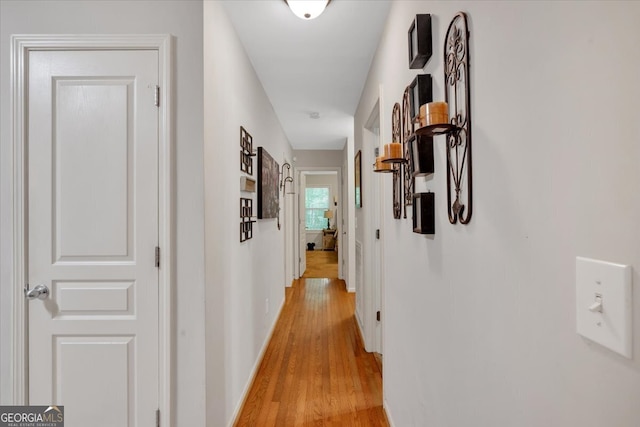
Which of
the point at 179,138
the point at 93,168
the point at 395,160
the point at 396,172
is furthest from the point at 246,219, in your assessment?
the point at 395,160

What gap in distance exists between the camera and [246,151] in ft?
7.68

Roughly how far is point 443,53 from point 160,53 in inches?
52.5

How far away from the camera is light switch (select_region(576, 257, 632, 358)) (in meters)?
0.42

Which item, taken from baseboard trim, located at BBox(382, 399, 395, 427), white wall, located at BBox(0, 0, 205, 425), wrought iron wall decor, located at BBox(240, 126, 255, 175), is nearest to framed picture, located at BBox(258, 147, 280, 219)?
wrought iron wall decor, located at BBox(240, 126, 255, 175)

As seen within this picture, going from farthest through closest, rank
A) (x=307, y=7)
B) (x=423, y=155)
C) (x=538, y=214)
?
(x=307, y=7) < (x=423, y=155) < (x=538, y=214)

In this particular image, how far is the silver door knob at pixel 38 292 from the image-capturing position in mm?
1552

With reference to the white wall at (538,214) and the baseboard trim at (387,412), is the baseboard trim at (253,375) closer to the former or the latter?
the baseboard trim at (387,412)

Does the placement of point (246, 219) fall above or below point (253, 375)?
above

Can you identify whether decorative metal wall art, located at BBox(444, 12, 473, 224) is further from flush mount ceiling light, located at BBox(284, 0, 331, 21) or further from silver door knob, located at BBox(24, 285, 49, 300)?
silver door knob, located at BBox(24, 285, 49, 300)

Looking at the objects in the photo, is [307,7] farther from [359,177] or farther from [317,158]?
[317,158]

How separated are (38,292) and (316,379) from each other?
6.13 ft

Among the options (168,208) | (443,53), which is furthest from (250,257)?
(443,53)

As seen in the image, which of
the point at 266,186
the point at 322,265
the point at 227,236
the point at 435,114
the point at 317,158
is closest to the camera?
the point at 435,114

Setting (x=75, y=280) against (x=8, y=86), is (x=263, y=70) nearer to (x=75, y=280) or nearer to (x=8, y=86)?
(x=8, y=86)
